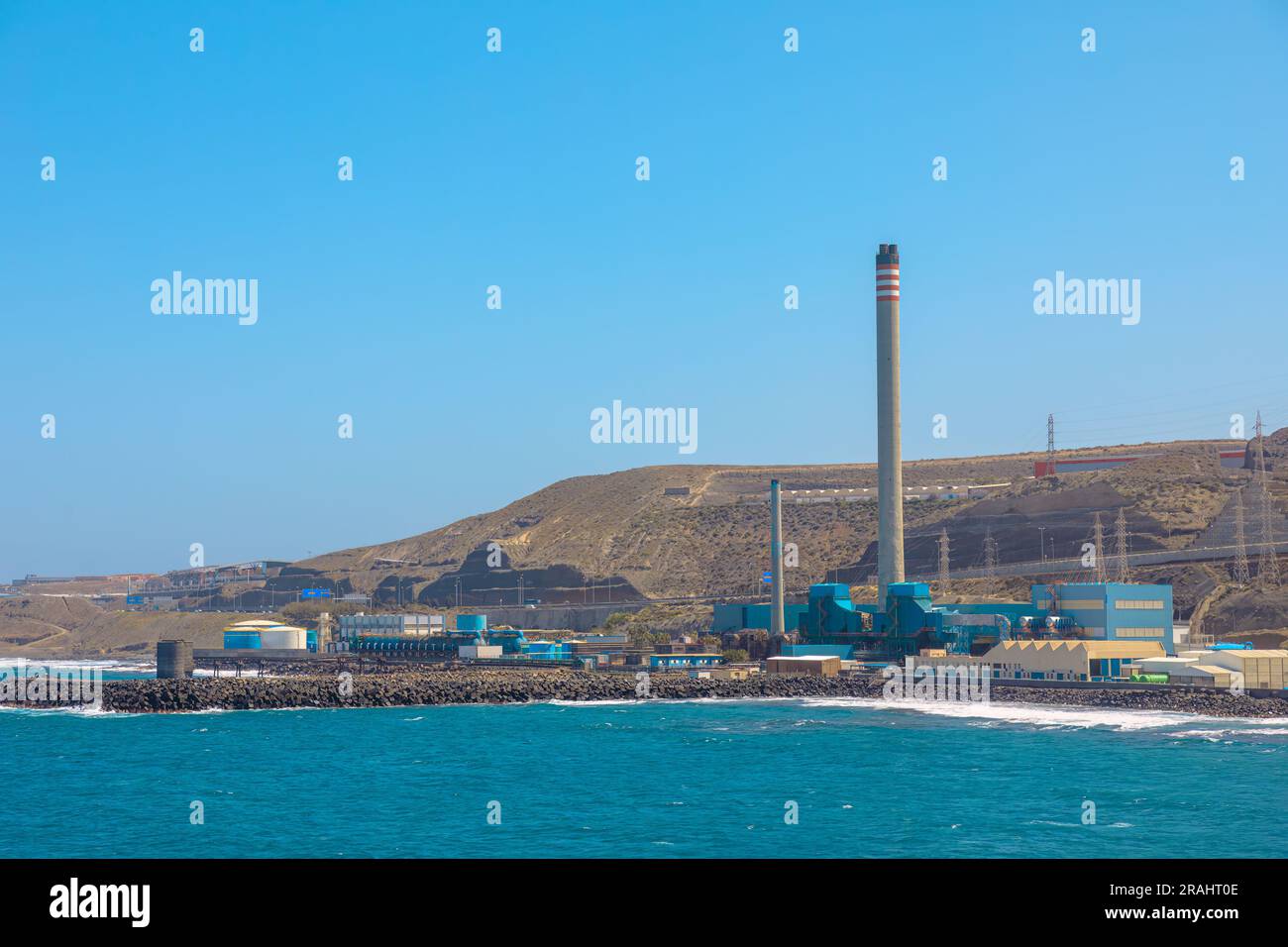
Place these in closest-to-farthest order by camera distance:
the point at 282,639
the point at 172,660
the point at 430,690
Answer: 1. the point at 430,690
2. the point at 172,660
3. the point at 282,639

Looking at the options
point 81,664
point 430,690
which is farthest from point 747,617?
point 81,664

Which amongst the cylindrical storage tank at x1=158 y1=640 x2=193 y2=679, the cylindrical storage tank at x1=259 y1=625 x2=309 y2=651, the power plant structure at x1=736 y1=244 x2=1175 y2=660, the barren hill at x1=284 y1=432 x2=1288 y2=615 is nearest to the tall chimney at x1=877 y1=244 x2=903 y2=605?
the power plant structure at x1=736 y1=244 x2=1175 y2=660

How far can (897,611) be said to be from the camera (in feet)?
363

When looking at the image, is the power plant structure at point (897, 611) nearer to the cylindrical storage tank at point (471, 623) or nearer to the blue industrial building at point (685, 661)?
the blue industrial building at point (685, 661)

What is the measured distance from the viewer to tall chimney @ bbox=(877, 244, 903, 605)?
113m

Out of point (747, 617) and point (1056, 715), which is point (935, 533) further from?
point (1056, 715)

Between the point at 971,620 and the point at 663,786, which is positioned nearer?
the point at 663,786

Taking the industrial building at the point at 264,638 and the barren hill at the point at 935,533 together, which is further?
the barren hill at the point at 935,533

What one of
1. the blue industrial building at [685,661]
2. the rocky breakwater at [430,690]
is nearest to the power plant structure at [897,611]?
the blue industrial building at [685,661]

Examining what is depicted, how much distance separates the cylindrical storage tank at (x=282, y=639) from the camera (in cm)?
14325

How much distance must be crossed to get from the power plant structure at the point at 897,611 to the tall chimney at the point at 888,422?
3.4 inches

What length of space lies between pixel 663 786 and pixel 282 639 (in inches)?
3857

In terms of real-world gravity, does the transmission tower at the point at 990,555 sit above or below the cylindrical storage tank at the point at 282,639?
above
